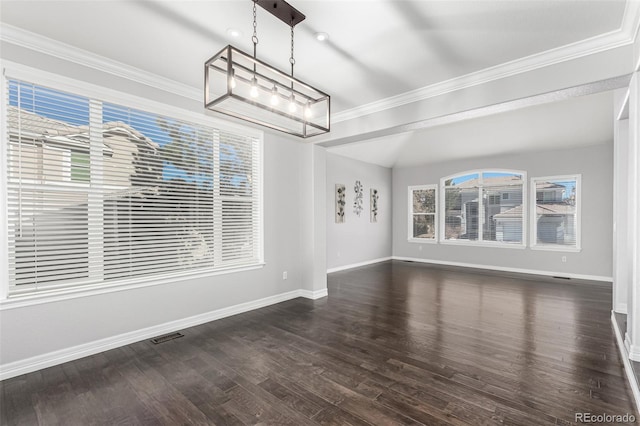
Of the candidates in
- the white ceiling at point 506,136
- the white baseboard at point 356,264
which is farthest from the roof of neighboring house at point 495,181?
the white baseboard at point 356,264

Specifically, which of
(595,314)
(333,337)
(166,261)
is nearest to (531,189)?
(595,314)

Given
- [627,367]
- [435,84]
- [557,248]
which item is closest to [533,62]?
[435,84]

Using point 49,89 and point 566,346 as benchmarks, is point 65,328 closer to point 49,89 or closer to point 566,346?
point 49,89

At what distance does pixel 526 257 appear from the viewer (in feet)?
22.0

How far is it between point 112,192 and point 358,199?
5.55 m

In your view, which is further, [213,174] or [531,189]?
[531,189]

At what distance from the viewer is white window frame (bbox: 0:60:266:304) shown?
2.50 m

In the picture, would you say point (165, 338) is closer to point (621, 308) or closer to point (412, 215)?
point (621, 308)

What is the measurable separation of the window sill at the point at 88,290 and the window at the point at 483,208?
6270 millimetres

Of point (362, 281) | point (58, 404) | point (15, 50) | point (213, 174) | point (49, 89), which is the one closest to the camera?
point (58, 404)

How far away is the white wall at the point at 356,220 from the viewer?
6.97m

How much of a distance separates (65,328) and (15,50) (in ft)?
8.09

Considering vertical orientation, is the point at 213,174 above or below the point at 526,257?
above

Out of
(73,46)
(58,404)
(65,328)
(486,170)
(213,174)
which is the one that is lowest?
(58,404)
